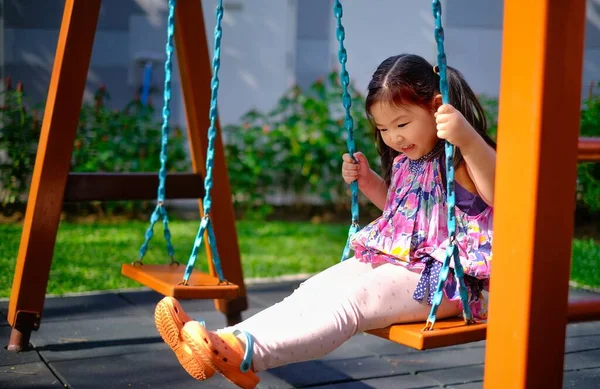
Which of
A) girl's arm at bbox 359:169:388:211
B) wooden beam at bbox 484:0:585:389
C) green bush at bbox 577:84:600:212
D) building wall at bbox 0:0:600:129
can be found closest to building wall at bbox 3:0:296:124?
building wall at bbox 0:0:600:129

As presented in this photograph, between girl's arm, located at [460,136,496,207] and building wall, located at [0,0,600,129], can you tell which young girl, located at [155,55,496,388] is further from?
building wall, located at [0,0,600,129]

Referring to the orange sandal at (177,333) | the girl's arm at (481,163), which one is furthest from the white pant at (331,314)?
the girl's arm at (481,163)

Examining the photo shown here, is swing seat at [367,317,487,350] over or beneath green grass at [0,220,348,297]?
over

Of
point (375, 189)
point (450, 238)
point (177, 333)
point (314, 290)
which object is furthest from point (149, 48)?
point (450, 238)

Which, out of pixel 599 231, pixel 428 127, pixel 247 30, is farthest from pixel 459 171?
pixel 247 30

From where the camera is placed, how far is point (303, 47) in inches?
338

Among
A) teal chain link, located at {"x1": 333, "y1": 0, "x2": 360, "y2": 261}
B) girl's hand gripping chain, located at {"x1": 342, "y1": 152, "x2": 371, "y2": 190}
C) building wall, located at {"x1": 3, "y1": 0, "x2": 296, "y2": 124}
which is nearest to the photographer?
teal chain link, located at {"x1": 333, "y1": 0, "x2": 360, "y2": 261}

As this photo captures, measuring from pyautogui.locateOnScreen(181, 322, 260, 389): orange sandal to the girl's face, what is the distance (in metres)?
0.77

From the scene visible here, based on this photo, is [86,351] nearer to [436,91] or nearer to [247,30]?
[436,91]

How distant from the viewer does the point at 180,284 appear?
8.51 ft

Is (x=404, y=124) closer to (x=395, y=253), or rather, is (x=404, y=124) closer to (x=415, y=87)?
(x=415, y=87)

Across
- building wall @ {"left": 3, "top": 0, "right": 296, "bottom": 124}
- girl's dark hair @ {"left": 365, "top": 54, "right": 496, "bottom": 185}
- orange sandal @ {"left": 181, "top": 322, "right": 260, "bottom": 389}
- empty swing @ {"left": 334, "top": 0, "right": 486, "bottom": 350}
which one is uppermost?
building wall @ {"left": 3, "top": 0, "right": 296, "bottom": 124}

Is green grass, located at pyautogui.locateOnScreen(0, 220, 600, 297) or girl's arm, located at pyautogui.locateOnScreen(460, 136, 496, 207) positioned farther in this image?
green grass, located at pyautogui.locateOnScreen(0, 220, 600, 297)

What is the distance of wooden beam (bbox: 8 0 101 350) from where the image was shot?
10.5 feet
